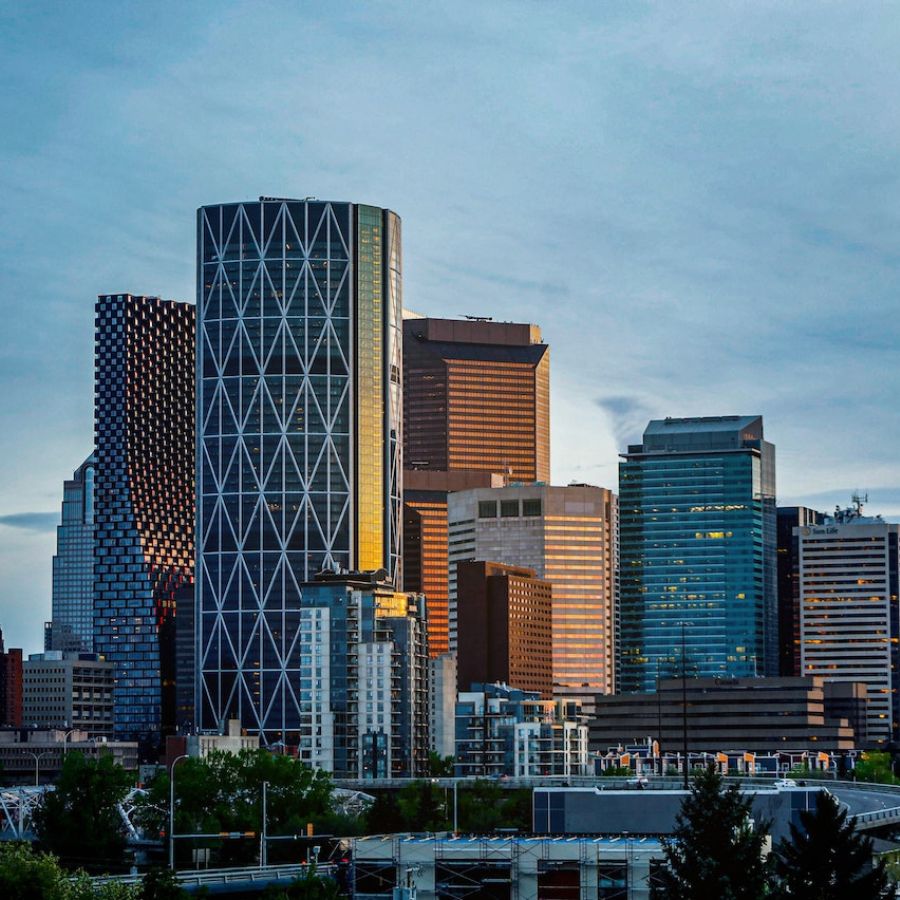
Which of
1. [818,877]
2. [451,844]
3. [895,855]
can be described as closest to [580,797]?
[895,855]

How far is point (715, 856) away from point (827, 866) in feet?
25.1

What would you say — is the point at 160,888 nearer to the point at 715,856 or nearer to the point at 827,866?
the point at 715,856

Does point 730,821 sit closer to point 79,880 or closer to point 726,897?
point 726,897

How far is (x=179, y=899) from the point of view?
422 ft

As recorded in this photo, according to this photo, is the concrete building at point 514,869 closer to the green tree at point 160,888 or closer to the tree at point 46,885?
the green tree at point 160,888

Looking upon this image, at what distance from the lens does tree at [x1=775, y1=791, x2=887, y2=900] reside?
10125 cm

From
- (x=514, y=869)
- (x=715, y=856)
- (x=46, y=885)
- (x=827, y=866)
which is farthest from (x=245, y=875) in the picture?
(x=715, y=856)

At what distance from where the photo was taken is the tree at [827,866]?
101m

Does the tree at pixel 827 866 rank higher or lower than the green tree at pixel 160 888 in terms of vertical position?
higher

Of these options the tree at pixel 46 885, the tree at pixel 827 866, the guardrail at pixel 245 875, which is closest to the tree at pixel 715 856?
the tree at pixel 827 866

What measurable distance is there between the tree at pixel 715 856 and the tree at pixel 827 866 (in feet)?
8.42

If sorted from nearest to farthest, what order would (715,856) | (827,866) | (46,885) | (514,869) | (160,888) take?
(715,856)
(827,866)
(46,885)
(160,888)
(514,869)

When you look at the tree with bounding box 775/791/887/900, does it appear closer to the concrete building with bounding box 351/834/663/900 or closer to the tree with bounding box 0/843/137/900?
the concrete building with bounding box 351/834/663/900

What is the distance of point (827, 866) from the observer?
104 m
